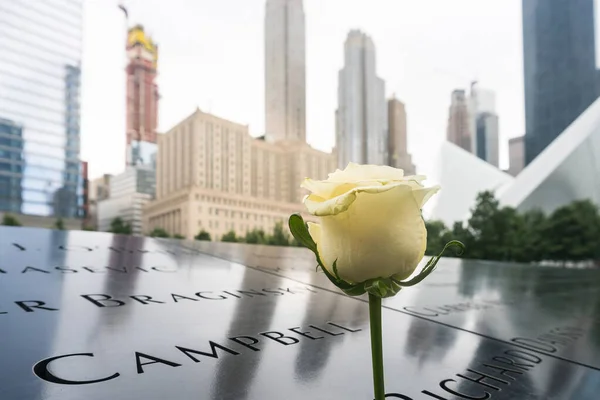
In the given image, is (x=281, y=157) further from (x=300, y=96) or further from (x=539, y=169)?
(x=539, y=169)

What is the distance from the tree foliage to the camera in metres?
11.5

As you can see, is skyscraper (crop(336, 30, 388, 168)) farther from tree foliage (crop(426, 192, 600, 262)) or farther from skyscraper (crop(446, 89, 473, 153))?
tree foliage (crop(426, 192, 600, 262))

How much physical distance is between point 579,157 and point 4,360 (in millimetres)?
18198

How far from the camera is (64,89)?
99.8 feet

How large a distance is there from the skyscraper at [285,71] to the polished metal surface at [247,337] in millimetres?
20347

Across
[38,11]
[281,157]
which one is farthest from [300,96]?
[38,11]

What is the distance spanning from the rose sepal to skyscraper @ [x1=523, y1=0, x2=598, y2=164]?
25447 millimetres

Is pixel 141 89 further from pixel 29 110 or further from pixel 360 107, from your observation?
pixel 360 107

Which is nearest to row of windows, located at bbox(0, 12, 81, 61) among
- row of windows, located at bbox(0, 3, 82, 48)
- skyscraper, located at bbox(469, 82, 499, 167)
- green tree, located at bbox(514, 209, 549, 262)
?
row of windows, located at bbox(0, 3, 82, 48)

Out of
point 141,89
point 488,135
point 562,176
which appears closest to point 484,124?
point 488,135

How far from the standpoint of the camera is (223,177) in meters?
20.0

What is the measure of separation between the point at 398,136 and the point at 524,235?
43.4ft

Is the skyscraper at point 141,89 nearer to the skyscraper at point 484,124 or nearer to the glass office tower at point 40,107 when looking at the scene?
the glass office tower at point 40,107

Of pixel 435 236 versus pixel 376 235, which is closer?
pixel 376 235
